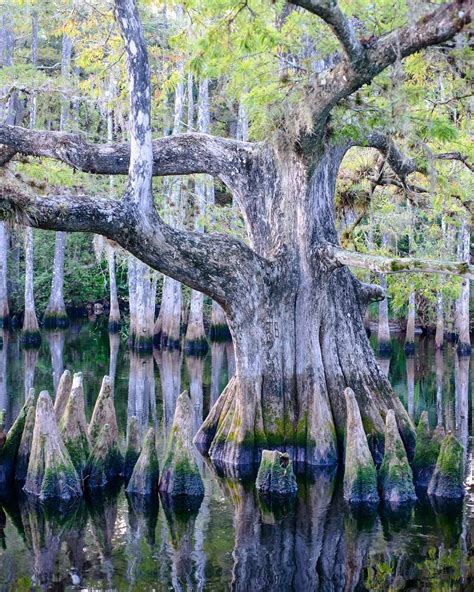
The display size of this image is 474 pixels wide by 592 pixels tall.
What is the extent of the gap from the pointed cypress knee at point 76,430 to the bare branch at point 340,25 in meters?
5.81

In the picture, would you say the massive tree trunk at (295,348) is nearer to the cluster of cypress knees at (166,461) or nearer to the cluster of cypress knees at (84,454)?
the cluster of cypress knees at (166,461)

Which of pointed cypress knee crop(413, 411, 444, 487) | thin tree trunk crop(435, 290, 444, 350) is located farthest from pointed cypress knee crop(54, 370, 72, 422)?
thin tree trunk crop(435, 290, 444, 350)

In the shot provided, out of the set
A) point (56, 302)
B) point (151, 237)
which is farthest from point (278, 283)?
point (56, 302)

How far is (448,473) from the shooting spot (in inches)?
474

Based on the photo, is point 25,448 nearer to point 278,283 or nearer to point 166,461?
point 166,461

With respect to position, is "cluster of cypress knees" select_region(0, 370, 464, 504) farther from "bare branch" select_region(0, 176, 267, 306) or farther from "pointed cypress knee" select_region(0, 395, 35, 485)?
"bare branch" select_region(0, 176, 267, 306)

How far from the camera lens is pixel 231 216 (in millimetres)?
26469

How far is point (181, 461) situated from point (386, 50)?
5952 mm

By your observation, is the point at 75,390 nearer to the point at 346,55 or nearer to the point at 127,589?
the point at 127,589

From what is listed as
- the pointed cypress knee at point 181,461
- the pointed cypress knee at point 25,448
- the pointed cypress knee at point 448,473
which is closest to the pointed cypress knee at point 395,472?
the pointed cypress knee at point 448,473

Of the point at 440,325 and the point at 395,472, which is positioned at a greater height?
the point at 440,325

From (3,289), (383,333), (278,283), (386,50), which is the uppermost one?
(386,50)

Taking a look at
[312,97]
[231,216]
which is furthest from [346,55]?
[231,216]

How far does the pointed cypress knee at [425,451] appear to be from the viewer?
12.6m
